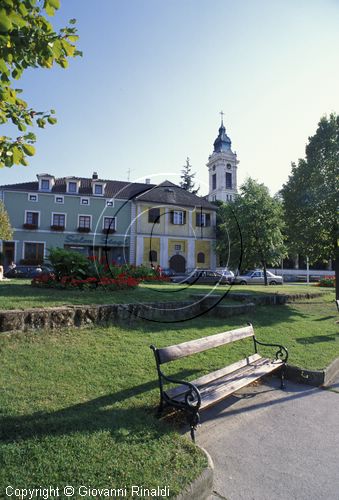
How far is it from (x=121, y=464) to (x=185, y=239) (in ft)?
124

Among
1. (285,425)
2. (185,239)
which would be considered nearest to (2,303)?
(285,425)

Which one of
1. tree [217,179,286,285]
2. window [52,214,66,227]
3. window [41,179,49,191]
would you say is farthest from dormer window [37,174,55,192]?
tree [217,179,286,285]

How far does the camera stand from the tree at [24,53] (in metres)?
2.85

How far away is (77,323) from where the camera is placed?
21.0ft

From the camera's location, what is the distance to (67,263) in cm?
980

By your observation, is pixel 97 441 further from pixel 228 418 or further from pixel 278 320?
pixel 278 320

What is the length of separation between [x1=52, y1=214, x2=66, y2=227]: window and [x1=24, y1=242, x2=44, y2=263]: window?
298cm

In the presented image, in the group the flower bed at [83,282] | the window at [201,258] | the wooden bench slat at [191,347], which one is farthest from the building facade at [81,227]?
the wooden bench slat at [191,347]

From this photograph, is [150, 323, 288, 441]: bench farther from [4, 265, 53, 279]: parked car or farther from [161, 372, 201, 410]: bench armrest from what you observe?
[4, 265, 53, 279]: parked car

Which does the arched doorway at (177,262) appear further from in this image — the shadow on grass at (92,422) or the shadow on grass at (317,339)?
the shadow on grass at (92,422)

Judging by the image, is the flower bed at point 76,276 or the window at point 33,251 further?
the window at point 33,251

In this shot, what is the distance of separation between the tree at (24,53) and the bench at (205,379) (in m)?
2.68

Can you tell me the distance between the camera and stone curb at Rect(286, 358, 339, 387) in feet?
17.8

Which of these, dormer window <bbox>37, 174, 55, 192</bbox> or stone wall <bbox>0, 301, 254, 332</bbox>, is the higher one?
dormer window <bbox>37, 174, 55, 192</bbox>
